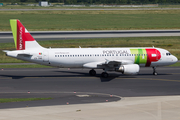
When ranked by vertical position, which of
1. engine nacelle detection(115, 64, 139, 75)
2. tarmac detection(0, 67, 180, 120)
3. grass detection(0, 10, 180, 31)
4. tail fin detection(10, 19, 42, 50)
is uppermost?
grass detection(0, 10, 180, 31)

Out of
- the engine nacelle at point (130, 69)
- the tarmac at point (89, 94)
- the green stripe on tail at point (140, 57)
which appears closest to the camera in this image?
the tarmac at point (89, 94)

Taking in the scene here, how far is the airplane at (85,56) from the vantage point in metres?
40.5

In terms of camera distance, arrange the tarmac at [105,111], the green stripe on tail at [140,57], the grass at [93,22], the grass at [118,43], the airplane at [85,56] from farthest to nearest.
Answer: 1. the grass at [93,22]
2. the grass at [118,43]
3. the green stripe on tail at [140,57]
4. the airplane at [85,56]
5. the tarmac at [105,111]

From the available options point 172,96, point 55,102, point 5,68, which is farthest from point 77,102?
point 5,68

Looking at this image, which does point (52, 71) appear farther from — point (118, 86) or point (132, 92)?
point (132, 92)

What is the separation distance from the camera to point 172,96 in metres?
31.2

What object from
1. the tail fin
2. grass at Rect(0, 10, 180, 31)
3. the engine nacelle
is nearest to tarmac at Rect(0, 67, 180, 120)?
the engine nacelle

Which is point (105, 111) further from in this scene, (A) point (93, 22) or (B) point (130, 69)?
(A) point (93, 22)

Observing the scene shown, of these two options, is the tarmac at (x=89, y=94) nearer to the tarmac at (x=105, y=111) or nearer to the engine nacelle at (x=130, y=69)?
the tarmac at (x=105, y=111)

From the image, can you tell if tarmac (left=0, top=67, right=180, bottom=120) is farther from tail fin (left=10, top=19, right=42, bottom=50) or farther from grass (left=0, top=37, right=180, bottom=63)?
grass (left=0, top=37, right=180, bottom=63)

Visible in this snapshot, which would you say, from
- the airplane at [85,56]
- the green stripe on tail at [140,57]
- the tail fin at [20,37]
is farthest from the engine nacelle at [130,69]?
the tail fin at [20,37]

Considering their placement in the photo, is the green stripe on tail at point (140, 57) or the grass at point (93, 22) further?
the grass at point (93, 22)

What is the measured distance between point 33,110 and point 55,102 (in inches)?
151

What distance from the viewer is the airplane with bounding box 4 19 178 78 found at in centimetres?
4053
